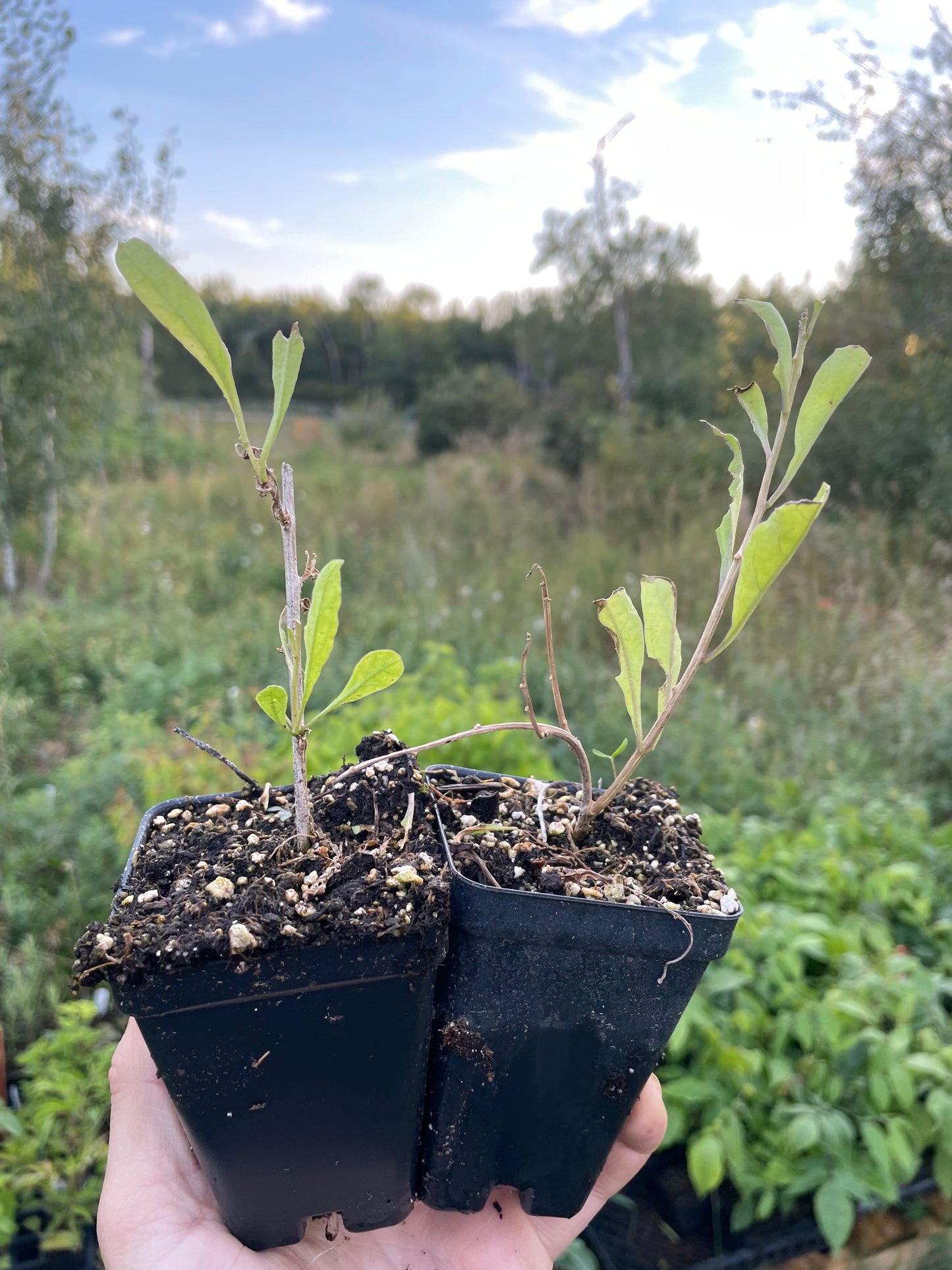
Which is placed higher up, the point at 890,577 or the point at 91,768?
the point at 890,577

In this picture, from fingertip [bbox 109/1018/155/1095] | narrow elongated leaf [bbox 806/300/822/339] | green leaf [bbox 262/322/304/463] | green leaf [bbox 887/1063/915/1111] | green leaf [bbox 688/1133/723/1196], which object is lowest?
green leaf [bbox 688/1133/723/1196]

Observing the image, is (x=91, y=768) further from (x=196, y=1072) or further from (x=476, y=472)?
(x=476, y=472)

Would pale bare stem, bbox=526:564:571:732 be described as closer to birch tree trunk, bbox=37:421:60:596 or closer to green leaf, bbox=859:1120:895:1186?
green leaf, bbox=859:1120:895:1186

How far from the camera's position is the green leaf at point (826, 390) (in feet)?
1.99

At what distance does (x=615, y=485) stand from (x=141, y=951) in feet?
24.3

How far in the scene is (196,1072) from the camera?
661 mm

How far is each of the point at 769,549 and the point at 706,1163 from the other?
1.28 m

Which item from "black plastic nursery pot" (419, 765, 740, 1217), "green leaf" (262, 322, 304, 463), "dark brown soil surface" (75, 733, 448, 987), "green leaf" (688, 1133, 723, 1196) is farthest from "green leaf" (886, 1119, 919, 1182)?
"green leaf" (262, 322, 304, 463)

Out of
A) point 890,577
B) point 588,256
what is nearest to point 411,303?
point 588,256

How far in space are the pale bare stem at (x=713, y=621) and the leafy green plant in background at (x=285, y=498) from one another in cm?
24

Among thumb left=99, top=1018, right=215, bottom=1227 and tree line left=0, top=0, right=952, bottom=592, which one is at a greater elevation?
tree line left=0, top=0, right=952, bottom=592

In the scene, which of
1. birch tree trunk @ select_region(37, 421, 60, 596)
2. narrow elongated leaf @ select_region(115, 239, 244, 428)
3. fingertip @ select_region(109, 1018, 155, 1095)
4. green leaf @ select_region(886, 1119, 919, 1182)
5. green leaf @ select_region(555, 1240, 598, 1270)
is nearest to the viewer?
narrow elongated leaf @ select_region(115, 239, 244, 428)

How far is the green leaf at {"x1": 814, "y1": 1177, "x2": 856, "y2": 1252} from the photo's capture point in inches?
53.2

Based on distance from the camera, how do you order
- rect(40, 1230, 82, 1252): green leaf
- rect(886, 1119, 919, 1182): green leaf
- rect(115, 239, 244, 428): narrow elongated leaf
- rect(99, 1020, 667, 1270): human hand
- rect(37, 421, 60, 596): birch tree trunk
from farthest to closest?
rect(37, 421, 60, 596): birch tree trunk
rect(40, 1230, 82, 1252): green leaf
rect(886, 1119, 919, 1182): green leaf
rect(99, 1020, 667, 1270): human hand
rect(115, 239, 244, 428): narrow elongated leaf
